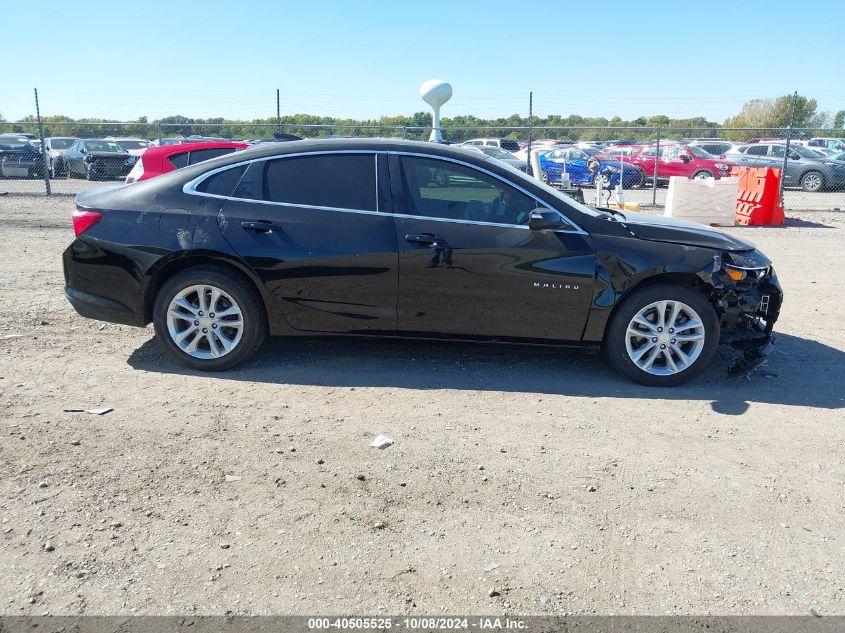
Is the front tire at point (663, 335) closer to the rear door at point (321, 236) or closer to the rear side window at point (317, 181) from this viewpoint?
the rear door at point (321, 236)

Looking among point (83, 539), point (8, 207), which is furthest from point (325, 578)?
point (8, 207)

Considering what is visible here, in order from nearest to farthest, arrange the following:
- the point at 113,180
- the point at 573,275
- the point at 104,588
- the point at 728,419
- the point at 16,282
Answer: the point at 104,588, the point at 728,419, the point at 573,275, the point at 16,282, the point at 113,180

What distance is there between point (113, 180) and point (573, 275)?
2169cm

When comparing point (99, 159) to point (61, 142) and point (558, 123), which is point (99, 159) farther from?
point (558, 123)

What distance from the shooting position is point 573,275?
16.9 ft

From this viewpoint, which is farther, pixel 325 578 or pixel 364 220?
pixel 364 220

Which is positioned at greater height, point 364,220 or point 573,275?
point 364,220

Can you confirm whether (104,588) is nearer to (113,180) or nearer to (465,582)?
(465,582)

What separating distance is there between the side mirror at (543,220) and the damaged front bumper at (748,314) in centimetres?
124

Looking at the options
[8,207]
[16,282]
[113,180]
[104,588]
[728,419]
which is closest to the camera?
[104,588]

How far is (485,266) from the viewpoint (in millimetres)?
5156

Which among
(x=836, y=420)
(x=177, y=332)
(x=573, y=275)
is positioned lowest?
(x=836, y=420)

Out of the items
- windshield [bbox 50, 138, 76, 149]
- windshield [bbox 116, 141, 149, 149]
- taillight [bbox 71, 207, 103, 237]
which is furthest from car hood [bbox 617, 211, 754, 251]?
windshield [bbox 50, 138, 76, 149]

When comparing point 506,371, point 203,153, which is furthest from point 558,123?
point 506,371
